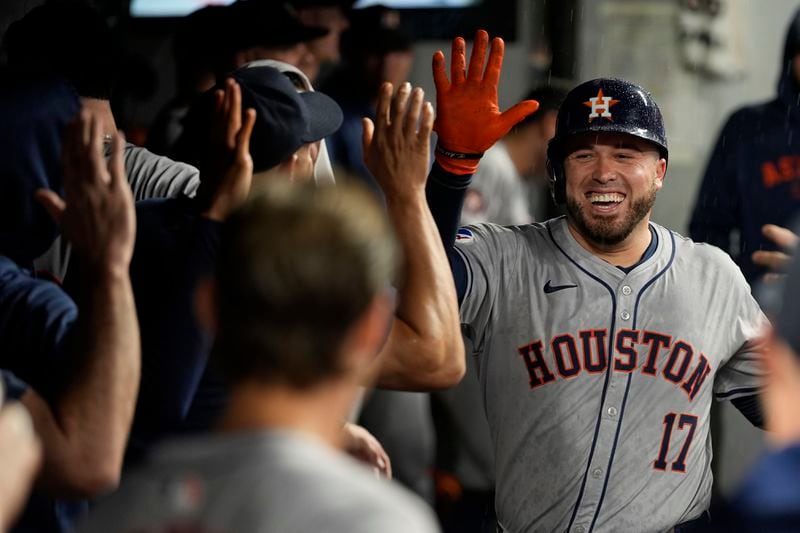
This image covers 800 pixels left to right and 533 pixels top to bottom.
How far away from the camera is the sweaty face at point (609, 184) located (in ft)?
11.0

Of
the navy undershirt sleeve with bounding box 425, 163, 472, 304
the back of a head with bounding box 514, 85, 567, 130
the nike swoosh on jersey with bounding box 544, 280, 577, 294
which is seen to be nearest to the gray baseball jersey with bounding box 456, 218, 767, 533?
the nike swoosh on jersey with bounding box 544, 280, 577, 294

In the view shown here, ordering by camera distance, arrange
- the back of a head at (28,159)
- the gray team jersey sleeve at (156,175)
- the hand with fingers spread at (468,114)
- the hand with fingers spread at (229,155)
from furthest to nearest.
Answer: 1. the gray team jersey sleeve at (156,175)
2. the hand with fingers spread at (468,114)
3. the hand with fingers spread at (229,155)
4. the back of a head at (28,159)

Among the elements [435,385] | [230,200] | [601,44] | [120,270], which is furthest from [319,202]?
[601,44]

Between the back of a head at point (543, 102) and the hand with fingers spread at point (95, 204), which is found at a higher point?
the hand with fingers spread at point (95, 204)

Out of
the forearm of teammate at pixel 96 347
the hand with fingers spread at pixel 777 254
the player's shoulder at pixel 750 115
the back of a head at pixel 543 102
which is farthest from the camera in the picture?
the back of a head at pixel 543 102

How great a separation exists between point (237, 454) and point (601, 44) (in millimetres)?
5564

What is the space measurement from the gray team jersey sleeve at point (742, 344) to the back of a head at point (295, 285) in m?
1.96

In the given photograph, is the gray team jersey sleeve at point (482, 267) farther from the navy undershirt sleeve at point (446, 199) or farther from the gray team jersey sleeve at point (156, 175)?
the gray team jersey sleeve at point (156, 175)

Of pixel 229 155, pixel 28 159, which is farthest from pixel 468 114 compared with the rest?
pixel 28 159

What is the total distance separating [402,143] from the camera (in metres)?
2.75

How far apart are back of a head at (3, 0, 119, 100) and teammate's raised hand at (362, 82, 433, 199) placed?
0.92 meters

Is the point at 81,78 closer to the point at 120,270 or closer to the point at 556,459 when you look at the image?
the point at 120,270

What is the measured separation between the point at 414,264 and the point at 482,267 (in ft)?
2.03

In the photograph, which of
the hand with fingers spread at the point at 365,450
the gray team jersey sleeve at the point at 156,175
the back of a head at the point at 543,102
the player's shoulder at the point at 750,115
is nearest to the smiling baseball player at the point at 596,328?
the hand with fingers spread at the point at 365,450
